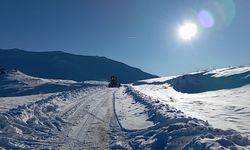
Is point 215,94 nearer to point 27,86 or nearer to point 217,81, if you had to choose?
point 217,81

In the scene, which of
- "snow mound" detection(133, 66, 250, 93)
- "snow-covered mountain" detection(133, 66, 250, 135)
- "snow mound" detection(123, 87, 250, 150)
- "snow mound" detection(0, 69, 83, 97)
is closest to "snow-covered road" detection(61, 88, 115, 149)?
"snow mound" detection(123, 87, 250, 150)

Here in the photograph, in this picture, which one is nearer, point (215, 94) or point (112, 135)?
point (112, 135)

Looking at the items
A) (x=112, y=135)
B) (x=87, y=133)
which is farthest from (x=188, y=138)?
(x=87, y=133)

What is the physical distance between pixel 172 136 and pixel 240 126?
463cm

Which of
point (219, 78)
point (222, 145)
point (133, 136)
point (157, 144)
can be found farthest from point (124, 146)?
point (219, 78)

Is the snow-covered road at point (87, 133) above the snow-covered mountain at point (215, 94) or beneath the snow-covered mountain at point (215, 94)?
beneath

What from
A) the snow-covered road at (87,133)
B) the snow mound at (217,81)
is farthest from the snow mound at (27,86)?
the snow-covered road at (87,133)

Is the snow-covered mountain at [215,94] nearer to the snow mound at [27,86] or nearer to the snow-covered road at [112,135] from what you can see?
the snow-covered road at [112,135]

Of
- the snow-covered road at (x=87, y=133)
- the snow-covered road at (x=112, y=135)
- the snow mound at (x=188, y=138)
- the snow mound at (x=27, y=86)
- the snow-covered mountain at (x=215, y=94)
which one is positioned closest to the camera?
the snow mound at (x=188, y=138)

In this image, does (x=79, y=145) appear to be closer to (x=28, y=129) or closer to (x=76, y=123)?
(x=28, y=129)

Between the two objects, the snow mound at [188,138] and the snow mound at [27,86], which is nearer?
the snow mound at [188,138]

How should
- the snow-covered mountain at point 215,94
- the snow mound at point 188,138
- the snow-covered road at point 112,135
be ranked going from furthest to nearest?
the snow-covered mountain at point 215,94 → the snow-covered road at point 112,135 → the snow mound at point 188,138

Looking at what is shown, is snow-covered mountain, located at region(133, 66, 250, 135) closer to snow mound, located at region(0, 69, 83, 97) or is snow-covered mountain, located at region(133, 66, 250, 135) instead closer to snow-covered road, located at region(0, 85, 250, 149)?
snow-covered road, located at region(0, 85, 250, 149)

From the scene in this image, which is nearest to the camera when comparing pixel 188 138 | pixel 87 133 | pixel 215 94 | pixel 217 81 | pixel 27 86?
pixel 188 138
